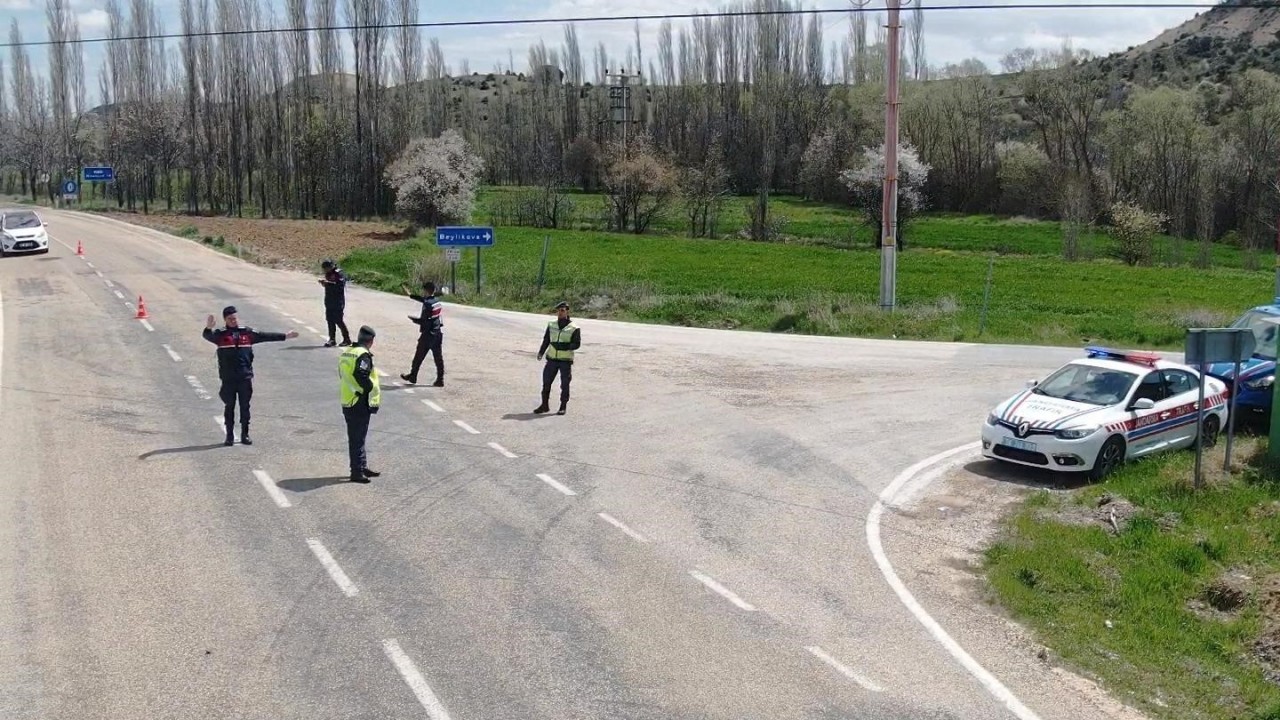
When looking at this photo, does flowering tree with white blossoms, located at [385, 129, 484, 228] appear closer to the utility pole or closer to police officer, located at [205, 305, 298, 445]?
the utility pole

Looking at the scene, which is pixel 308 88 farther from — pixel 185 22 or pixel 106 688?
pixel 106 688

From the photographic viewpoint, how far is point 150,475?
13.2m

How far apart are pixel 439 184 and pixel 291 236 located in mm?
9363

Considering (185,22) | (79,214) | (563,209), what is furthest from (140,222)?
(185,22)

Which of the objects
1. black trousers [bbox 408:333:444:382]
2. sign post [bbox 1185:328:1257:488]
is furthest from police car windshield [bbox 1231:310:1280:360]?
black trousers [bbox 408:333:444:382]

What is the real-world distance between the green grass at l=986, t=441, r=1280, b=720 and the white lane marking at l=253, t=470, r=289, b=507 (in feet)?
23.8

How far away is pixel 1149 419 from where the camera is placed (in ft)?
48.3

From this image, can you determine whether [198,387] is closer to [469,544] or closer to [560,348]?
[560,348]

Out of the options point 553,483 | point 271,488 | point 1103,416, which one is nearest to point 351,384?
point 271,488

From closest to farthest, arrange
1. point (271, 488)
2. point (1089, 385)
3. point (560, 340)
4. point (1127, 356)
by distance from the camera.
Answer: point (271, 488)
point (1089, 385)
point (1127, 356)
point (560, 340)

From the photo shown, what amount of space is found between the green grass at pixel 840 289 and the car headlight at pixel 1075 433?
14.1 metres

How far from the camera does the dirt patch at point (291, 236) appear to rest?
1748 inches

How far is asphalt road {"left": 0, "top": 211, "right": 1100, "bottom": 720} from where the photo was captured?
779cm

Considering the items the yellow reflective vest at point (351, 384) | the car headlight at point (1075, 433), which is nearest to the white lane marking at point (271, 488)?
the yellow reflective vest at point (351, 384)
